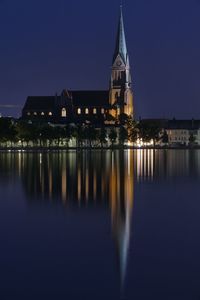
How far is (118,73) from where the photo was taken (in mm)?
134250

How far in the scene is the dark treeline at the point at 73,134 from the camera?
10088cm

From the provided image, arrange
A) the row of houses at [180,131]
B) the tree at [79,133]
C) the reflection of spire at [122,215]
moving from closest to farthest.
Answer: the reflection of spire at [122,215] < the tree at [79,133] < the row of houses at [180,131]

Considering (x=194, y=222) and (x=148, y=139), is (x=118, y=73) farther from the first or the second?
(x=194, y=222)

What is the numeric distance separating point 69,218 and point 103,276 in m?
6.45

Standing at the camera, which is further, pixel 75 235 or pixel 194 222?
pixel 194 222

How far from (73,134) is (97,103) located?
24207mm

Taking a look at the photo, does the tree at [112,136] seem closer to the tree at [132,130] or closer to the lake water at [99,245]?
the tree at [132,130]

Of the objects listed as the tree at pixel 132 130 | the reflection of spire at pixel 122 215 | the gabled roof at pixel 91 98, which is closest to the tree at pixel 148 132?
the tree at pixel 132 130

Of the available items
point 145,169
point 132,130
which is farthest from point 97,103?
point 145,169

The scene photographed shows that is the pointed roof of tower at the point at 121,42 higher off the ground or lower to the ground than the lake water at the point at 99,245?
higher

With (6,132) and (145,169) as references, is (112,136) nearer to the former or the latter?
(6,132)

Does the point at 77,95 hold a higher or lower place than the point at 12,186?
higher

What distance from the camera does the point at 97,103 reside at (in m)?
136

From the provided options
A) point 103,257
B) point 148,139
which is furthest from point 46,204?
point 148,139
